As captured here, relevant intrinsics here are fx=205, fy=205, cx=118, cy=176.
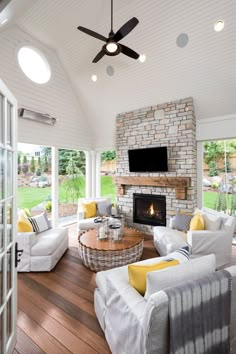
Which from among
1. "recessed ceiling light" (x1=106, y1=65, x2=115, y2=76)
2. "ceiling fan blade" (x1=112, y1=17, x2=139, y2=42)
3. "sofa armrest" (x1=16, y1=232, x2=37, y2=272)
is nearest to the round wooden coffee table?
"sofa armrest" (x1=16, y1=232, x2=37, y2=272)

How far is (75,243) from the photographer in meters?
4.55

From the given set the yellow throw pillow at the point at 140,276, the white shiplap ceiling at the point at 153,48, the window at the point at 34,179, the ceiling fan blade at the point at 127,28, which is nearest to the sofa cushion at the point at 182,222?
the white shiplap ceiling at the point at 153,48

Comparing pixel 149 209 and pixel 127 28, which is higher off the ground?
pixel 127 28

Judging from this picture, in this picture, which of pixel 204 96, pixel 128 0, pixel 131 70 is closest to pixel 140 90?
pixel 131 70

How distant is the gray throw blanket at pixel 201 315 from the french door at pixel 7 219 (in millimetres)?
1206

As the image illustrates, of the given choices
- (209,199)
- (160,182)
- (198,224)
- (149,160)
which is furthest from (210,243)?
(149,160)

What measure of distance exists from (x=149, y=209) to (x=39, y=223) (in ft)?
9.04

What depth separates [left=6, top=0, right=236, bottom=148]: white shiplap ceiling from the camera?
3.31 metres

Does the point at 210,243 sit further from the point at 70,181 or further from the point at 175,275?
the point at 70,181

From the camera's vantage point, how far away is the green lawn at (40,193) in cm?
496

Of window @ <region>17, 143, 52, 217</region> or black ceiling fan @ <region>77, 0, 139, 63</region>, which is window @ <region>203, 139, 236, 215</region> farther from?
window @ <region>17, 143, 52, 217</region>

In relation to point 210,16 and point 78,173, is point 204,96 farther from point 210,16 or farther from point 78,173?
point 78,173

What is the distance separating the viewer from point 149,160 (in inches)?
202

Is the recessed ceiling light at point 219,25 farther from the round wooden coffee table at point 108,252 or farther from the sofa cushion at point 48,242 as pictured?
the sofa cushion at point 48,242
